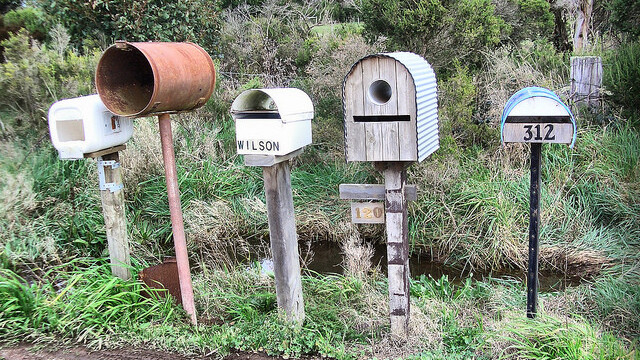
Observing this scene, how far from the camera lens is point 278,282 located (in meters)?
3.56

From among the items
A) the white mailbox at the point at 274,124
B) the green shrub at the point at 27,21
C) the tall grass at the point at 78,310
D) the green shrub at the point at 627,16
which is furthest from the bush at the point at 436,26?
the green shrub at the point at 27,21

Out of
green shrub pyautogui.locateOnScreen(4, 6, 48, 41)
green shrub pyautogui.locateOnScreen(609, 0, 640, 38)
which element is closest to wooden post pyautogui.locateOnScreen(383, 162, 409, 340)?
green shrub pyautogui.locateOnScreen(609, 0, 640, 38)

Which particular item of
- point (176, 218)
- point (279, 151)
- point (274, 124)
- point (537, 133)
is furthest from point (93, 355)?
point (537, 133)

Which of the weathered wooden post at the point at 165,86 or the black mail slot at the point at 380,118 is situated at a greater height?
the weathered wooden post at the point at 165,86

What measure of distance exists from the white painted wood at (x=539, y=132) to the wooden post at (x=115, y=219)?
2.63m

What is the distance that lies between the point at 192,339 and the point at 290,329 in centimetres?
60

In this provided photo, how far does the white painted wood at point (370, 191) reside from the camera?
335cm

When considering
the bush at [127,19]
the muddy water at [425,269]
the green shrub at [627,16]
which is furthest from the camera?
the bush at [127,19]

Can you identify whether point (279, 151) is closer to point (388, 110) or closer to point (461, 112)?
point (388, 110)

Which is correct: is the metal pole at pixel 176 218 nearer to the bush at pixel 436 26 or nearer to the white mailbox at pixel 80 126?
the white mailbox at pixel 80 126

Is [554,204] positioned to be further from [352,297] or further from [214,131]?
[214,131]

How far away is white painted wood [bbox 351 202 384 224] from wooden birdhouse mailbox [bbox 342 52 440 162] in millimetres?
319

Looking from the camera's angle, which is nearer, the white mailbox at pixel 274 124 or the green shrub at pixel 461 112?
the white mailbox at pixel 274 124

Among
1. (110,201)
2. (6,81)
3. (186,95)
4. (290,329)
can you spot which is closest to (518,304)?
(290,329)
